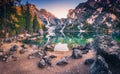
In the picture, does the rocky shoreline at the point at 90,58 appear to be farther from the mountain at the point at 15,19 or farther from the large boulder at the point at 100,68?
the mountain at the point at 15,19

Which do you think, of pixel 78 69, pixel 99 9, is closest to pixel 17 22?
pixel 78 69

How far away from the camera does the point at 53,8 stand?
31.4m

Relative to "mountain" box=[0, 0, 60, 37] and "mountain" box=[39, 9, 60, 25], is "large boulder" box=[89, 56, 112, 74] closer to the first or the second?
"mountain" box=[0, 0, 60, 37]

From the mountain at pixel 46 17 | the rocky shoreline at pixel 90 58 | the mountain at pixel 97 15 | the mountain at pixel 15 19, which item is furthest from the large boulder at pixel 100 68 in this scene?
the mountain at pixel 97 15

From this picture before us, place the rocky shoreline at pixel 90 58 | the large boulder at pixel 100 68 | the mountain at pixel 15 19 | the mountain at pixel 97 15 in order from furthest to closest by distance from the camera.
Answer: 1. the mountain at pixel 97 15
2. the mountain at pixel 15 19
3. the rocky shoreline at pixel 90 58
4. the large boulder at pixel 100 68

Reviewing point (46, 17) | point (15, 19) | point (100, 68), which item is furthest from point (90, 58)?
point (46, 17)

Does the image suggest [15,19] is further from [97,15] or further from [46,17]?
[97,15]

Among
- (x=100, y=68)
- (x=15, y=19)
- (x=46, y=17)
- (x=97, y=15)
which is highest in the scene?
(x=97, y=15)

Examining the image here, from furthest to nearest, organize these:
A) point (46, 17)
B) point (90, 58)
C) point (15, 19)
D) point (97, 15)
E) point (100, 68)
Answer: point (46, 17)
point (97, 15)
point (15, 19)
point (90, 58)
point (100, 68)

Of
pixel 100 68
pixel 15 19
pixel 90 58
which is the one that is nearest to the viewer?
pixel 100 68

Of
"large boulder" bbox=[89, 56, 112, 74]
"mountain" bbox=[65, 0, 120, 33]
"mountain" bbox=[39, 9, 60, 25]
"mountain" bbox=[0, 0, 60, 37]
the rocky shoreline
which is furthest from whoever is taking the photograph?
"mountain" bbox=[65, 0, 120, 33]

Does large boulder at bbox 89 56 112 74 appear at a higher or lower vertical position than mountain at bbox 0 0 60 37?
lower

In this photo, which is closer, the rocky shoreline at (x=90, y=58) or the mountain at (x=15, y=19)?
the rocky shoreline at (x=90, y=58)

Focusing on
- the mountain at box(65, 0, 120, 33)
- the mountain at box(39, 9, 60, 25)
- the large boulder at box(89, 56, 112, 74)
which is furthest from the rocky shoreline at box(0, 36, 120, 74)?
the mountain at box(65, 0, 120, 33)
